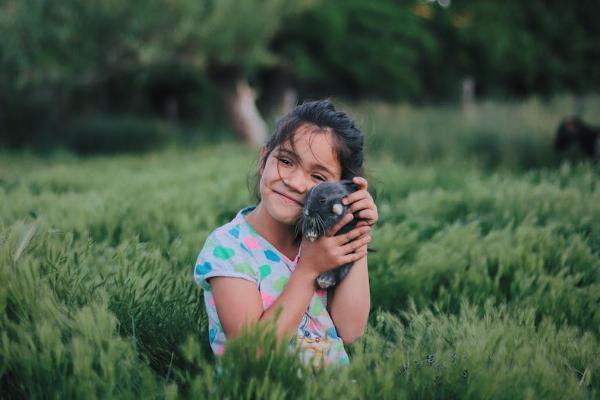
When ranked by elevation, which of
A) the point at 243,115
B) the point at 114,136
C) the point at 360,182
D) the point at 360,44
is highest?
the point at 360,44

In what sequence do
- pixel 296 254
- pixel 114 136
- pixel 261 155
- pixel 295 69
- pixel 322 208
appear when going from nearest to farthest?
pixel 322 208
pixel 296 254
pixel 261 155
pixel 114 136
pixel 295 69

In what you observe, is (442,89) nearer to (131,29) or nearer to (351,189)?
(131,29)

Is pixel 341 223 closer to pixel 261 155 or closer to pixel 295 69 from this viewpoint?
pixel 261 155

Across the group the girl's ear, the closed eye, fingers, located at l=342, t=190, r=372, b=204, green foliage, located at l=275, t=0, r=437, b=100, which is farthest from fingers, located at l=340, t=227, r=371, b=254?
green foliage, located at l=275, t=0, r=437, b=100

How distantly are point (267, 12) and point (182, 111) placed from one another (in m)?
12.0

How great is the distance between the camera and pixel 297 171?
6.01 ft

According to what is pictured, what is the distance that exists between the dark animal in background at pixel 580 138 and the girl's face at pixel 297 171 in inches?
223

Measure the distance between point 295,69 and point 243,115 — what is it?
355 cm

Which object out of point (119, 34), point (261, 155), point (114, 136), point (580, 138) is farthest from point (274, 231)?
point (114, 136)

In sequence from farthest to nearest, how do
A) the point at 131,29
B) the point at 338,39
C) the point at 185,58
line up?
the point at 338,39 → the point at 185,58 → the point at 131,29

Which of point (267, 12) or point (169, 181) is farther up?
point (267, 12)

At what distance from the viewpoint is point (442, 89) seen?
21.9 m

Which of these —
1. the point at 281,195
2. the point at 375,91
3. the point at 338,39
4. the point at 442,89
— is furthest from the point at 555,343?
the point at 442,89

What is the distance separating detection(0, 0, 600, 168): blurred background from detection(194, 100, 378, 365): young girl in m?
0.43
